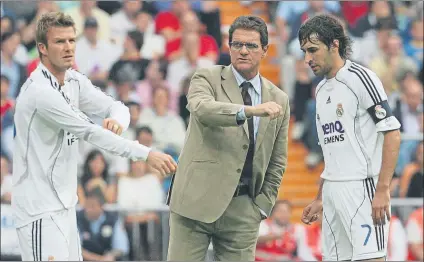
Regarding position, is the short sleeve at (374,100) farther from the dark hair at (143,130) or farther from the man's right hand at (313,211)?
the dark hair at (143,130)

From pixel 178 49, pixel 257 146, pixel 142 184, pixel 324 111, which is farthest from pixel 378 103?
pixel 178 49

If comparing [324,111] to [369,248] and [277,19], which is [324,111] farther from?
[277,19]

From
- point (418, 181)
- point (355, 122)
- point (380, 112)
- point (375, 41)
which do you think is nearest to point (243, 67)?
point (355, 122)

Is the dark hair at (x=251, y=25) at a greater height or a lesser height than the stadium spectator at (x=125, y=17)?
A: lesser

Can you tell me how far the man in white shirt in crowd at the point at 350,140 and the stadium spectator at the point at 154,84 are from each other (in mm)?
6683

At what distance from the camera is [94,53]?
15203 mm

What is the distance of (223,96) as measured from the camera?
8.13 metres

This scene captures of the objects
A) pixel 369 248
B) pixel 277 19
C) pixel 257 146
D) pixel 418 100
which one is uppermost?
pixel 277 19

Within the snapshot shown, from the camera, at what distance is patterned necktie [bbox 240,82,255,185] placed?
26.7ft

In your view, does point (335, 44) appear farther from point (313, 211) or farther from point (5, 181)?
point (5, 181)

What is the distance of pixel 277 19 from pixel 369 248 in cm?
877

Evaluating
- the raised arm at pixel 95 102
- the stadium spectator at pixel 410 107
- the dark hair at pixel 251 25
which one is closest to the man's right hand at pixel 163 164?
the raised arm at pixel 95 102

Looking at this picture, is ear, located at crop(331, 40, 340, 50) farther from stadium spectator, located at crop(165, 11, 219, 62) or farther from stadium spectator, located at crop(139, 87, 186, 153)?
stadium spectator, located at crop(165, 11, 219, 62)

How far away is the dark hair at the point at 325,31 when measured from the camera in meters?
7.82
